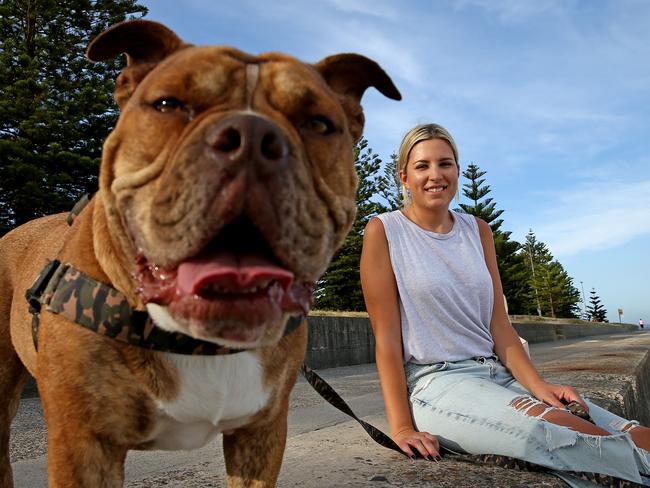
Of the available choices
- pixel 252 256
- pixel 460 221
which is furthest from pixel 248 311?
pixel 460 221

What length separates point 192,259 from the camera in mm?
1506

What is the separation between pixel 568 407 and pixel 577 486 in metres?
0.60

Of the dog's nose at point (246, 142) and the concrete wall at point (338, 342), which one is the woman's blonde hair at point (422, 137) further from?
the concrete wall at point (338, 342)

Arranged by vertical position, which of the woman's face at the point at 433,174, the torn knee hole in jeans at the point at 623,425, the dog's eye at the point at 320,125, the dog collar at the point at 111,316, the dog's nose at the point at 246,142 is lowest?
the torn knee hole in jeans at the point at 623,425

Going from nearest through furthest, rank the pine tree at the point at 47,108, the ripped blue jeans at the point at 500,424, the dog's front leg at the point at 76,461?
the dog's front leg at the point at 76,461
the ripped blue jeans at the point at 500,424
the pine tree at the point at 47,108

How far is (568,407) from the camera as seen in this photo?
298cm

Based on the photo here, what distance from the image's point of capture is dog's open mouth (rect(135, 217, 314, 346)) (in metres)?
1.48

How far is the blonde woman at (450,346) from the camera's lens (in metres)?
2.68

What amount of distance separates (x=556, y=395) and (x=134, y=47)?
264 cm

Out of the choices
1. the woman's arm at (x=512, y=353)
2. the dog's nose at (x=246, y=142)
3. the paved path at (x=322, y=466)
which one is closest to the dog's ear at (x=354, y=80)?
the dog's nose at (x=246, y=142)

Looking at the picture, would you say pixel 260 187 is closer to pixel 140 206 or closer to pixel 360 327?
pixel 140 206

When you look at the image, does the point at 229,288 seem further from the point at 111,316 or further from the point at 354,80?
the point at 354,80

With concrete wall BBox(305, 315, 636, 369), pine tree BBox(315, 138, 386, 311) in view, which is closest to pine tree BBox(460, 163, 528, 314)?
pine tree BBox(315, 138, 386, 311)

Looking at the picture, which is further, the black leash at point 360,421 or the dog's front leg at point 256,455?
the black leash at point 360,421
